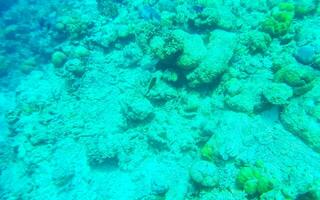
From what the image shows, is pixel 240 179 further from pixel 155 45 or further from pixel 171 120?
pixel 155 45

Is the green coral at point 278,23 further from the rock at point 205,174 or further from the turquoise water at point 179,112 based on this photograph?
the rock at point 205,174

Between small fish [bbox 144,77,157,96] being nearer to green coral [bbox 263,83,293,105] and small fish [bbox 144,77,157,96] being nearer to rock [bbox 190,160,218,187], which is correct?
rock [bbox 190,160,218,187]

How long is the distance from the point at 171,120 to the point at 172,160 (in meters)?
0.78

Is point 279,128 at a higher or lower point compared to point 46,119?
higher

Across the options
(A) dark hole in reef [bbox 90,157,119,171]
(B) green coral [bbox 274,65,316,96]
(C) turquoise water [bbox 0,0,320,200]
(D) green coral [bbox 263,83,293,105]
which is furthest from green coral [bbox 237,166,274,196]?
(A) dark hole in reef [bbox 90,157,119,171]

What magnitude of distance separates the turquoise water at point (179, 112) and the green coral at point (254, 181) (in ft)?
0.05

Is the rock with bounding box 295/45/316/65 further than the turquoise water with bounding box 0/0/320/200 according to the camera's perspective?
Yes

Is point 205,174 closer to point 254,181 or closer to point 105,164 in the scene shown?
point 254,181

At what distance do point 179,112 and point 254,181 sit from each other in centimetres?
209

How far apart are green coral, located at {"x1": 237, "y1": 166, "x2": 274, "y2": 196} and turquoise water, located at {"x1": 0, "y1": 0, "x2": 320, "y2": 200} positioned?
0.05 ft

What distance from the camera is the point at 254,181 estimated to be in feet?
13.4

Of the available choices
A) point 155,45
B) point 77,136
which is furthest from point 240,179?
point 77,136

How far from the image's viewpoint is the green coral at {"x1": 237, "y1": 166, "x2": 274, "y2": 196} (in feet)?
13.0

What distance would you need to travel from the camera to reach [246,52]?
5.85m
